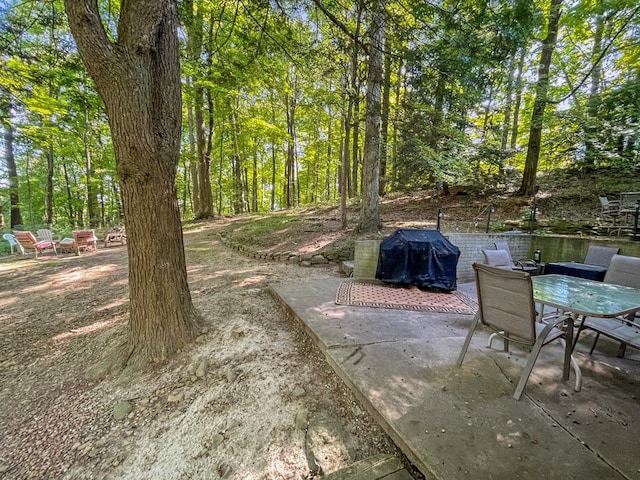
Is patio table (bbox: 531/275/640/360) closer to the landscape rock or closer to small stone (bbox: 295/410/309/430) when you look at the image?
the landscape rock

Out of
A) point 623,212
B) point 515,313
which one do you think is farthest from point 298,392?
point 623,212

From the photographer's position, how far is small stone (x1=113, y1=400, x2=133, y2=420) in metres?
2.13

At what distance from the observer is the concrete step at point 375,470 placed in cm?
138

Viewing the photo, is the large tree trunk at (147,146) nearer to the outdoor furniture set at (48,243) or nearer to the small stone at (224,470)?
the small stone at (224,470)

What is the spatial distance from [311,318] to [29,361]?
9.71ft

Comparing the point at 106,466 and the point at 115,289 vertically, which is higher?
the point at 115,289

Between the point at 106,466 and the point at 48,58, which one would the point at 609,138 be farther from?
the point at 48,58

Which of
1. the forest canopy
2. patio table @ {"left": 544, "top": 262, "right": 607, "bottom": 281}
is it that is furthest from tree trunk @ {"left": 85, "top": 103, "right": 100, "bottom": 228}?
patio table @ {"left": 544, "top": 262, "right": 607, "bottom": 281}

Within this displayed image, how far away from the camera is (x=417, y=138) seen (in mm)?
6996

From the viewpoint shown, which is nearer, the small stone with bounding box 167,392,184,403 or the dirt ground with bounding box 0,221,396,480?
the dirt ground with bounding box 0,221,396,480

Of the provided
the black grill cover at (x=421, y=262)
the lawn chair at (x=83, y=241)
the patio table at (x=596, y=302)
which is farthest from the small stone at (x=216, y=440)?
the lawn chair at (x=83, y=241)

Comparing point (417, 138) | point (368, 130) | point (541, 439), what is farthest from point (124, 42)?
point (417, 138)

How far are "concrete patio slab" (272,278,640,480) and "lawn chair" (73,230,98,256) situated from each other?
775 centimetres

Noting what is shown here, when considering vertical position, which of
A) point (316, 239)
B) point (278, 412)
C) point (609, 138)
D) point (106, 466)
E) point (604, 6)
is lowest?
point (106, 466)
